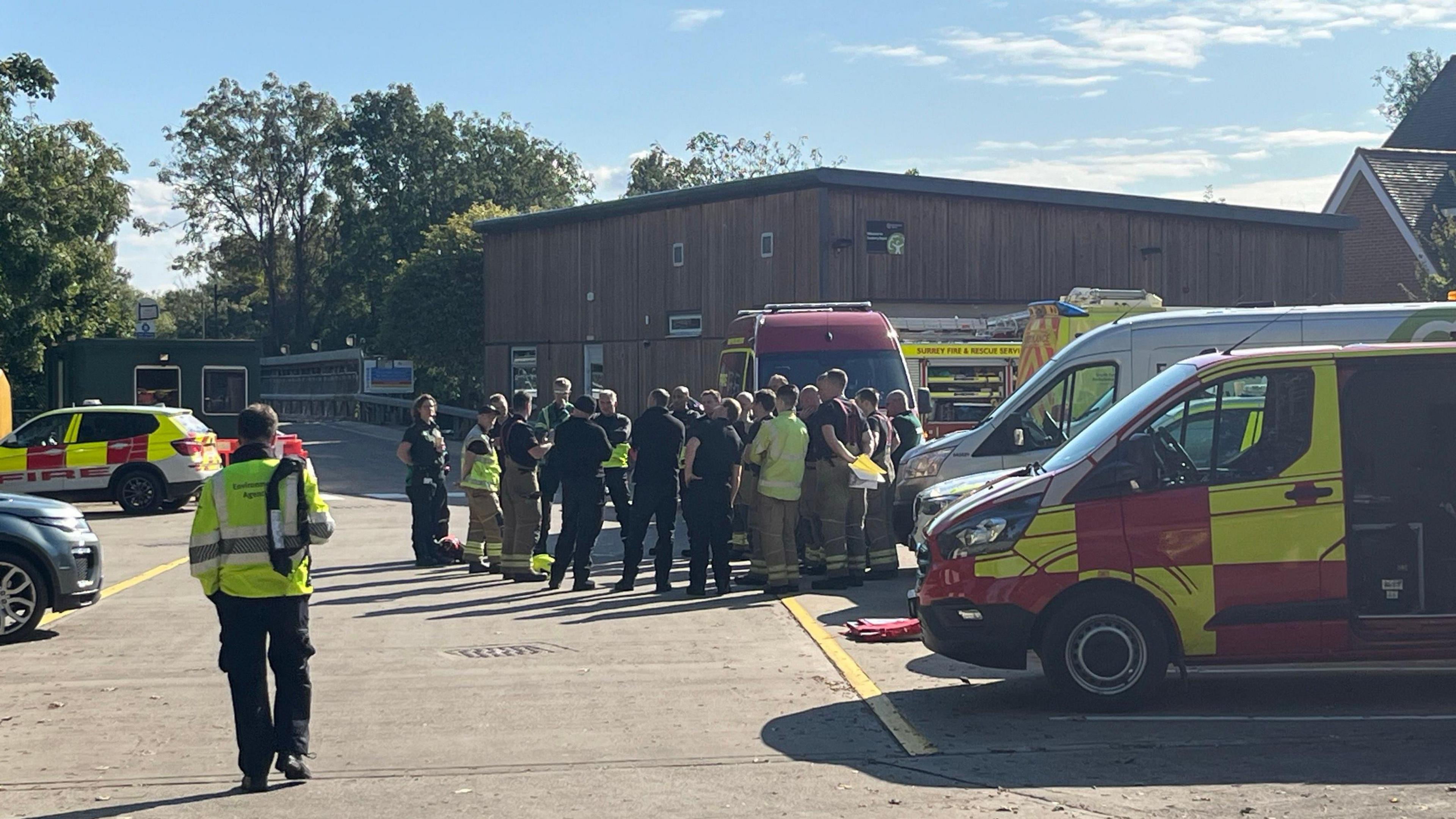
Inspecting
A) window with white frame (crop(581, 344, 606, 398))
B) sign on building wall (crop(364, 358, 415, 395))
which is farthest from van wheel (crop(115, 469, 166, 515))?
sign on building wall (crop(364, 358, 415, 395))

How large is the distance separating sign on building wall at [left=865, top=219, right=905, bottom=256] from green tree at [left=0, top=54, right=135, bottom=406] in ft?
57.4

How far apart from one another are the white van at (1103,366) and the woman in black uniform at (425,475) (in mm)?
4753

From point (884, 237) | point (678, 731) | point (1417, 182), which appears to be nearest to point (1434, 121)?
point (1417, 182)

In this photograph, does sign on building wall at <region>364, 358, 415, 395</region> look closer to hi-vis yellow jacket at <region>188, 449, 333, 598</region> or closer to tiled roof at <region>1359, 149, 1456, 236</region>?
tiled roof at <region>1359, 149, 1456, 236</region>

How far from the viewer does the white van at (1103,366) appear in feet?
40.7

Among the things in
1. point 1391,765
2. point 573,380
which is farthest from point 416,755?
point 573,380

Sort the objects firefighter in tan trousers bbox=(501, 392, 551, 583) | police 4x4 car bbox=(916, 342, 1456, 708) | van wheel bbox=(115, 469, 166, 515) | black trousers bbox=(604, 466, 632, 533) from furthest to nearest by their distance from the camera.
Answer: van wheel bbox=(115, 469, 166, 515)
black trousers bbox=(604, 466, 632, 533)
firefighter in tan trousers bbox=(501, 392, 551, 583)
police 4x4 car bbox=(916, 342, 1456, 708)

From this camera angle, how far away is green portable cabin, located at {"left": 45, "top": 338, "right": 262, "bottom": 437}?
2958 cm

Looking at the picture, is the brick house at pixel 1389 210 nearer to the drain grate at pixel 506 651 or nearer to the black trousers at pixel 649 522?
the black trousers at pixel 649 522

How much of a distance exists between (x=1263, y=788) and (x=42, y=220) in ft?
107

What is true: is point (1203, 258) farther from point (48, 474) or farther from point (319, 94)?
point (319, 94)

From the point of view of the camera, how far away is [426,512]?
16.5 m

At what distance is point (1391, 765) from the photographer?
7141 mm

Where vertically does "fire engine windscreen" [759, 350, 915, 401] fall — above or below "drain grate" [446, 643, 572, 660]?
above
